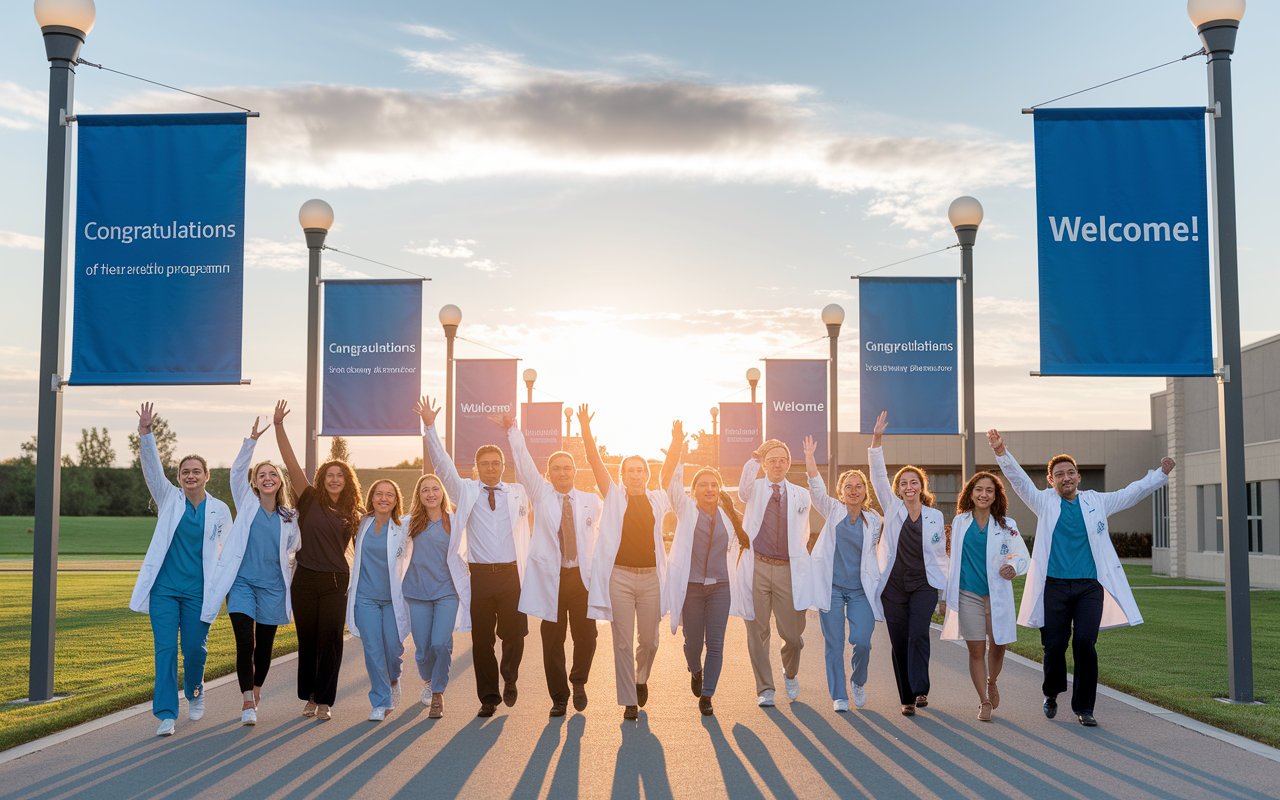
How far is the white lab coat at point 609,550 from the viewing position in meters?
8.78

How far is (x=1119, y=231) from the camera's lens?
976 centimetres

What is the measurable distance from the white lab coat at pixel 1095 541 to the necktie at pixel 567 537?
358cm

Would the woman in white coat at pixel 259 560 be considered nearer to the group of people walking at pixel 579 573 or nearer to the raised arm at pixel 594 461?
the group of people walking at pixel 579 573

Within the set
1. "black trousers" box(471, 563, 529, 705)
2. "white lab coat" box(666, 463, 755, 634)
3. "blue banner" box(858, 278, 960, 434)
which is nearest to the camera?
"black trousers" box(471, 563, 529, 705)

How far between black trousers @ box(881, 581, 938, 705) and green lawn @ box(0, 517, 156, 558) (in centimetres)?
4436

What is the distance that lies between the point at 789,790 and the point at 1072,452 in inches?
1961

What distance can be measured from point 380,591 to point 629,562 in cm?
205

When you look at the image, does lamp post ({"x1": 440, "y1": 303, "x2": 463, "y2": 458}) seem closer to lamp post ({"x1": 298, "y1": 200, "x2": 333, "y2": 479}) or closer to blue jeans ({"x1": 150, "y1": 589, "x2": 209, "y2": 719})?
lamp post ({"x1": 298, "y1": 200, "x2": 333, "y2": 479})

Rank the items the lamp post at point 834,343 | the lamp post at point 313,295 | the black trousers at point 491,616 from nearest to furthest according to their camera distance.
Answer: the black trousers at point 491,616 → the lamp post at point 313,295 → the lamp post at point 834,343

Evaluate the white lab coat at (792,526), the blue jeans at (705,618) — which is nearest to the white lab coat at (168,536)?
the blue jeans at (705,618)

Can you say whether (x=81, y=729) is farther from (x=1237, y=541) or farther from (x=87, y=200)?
(x=1237, y=541)

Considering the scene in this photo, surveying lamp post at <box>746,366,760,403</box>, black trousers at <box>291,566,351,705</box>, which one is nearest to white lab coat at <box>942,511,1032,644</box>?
black trousers at <box>291,566,351,705</box>

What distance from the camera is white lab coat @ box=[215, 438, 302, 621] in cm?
850

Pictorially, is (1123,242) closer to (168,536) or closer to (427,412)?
(427,412)
